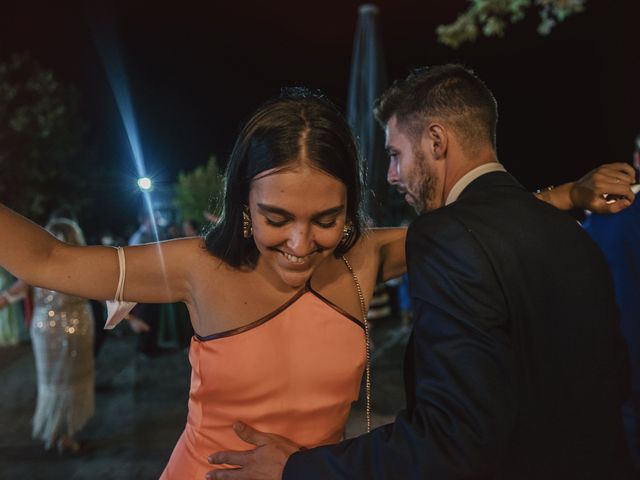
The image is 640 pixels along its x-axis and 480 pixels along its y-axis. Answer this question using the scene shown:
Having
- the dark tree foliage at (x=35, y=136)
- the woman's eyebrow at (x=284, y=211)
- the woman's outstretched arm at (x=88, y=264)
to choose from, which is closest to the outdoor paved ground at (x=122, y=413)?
the woman's outstretched arm at (x=88, y=264)

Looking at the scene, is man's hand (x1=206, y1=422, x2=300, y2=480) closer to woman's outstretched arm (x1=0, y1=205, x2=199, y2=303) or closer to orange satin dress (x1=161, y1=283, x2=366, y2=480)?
orange satin dress (x1=161, y1=283, x2=366, y2=480)

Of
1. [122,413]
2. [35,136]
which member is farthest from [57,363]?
[35,136]

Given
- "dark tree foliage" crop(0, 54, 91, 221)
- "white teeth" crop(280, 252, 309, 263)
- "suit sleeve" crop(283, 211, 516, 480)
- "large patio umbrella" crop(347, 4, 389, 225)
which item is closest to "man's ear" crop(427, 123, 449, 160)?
"suit sleeve" crop(283, 211, 516, 480)

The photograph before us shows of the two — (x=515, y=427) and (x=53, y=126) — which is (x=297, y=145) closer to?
(x=515, y=427)

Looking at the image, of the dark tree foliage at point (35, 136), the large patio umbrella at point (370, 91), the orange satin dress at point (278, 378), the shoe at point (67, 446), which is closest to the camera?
the orange satin dress at point (278, 378)

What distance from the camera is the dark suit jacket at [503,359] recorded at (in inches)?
47.0

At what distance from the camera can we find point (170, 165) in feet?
168

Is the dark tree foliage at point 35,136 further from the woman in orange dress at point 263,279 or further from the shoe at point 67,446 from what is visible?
the woman in orange dress at point 263,279

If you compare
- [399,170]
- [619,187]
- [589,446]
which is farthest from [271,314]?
[619,187]

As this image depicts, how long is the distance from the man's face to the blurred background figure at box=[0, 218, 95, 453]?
3.82 meters

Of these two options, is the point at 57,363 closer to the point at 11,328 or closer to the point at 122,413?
the point at 122,413

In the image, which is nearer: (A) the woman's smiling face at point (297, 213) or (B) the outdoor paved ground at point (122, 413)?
(A) the woman's smiling face at point (297, 213)

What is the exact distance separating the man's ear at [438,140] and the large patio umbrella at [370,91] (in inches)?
279

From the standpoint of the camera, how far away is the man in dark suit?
120cm
